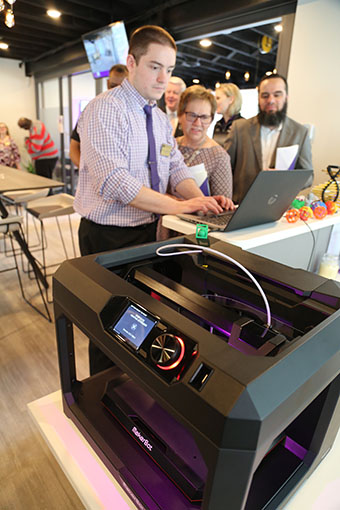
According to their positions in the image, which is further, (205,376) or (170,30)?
(170,30)

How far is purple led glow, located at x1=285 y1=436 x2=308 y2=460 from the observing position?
56 centimetres

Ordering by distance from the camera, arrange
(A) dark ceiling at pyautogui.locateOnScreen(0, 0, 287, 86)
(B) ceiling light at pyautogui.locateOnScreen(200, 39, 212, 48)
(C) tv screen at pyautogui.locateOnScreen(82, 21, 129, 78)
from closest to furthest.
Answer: (A) dark ceiling at pyautogui.locateOnScreen(0, 0, 287, 86), (B) ceiling light at pyautogui.locateOnScreen(200, 39, 212, 48), (C) tv screen at pyautogui.locateOnScreen(82, 21, 129, 78)

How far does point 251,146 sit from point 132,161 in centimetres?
116

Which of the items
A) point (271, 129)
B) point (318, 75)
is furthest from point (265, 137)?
point (318, 75)

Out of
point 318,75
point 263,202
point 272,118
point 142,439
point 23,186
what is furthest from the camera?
point 23,186

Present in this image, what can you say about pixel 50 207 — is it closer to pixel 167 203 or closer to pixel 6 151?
pixel 167 203

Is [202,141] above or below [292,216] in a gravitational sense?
above

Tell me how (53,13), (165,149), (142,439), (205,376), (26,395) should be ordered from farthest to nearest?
(53,13) → (26,395) → (165,149) → (142,439) → (205,376)

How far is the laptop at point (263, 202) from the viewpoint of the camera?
98cm

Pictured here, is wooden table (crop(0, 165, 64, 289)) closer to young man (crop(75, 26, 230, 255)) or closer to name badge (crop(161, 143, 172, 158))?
young man (crop(75, 26, 230, 255))

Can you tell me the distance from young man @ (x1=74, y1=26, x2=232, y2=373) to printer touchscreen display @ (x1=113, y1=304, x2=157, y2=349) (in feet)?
2.61

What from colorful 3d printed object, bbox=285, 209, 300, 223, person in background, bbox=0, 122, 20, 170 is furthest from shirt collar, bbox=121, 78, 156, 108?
person in background, bbox=0, 122, 20, 170

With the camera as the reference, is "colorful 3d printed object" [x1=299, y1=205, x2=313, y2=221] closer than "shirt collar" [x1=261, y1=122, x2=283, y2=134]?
Yes

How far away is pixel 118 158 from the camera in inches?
48.4
